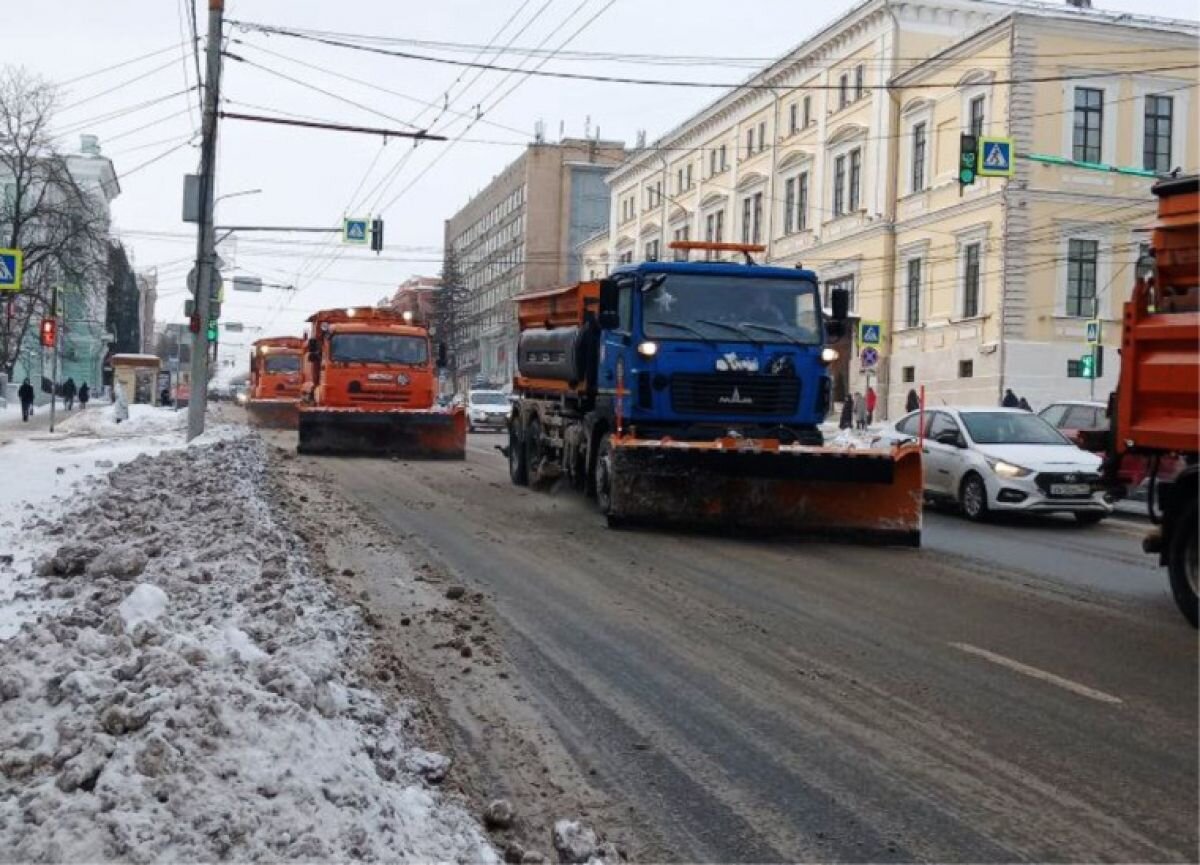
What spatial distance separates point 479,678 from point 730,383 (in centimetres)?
731

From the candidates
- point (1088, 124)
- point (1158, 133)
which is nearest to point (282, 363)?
point (1088, 124)

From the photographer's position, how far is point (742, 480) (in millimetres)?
12812

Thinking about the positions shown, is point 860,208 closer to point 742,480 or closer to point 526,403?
point 526,403

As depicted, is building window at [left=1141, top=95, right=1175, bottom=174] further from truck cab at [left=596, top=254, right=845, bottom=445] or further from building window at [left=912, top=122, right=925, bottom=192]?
truck cab at [left=596, top=254, right=845, bottom=445]

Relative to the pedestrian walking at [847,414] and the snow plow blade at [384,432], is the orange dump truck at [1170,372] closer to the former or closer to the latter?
the snow plow blade at [384,432]

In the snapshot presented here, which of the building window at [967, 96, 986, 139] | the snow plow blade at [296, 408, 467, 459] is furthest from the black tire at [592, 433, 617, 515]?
the building window at [967, 96, 986, 139]

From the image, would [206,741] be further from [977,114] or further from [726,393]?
[977,114]

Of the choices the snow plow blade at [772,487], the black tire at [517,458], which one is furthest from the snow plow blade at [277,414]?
the snow plow blade at [772,487]

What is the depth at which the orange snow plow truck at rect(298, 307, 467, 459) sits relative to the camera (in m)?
24.0

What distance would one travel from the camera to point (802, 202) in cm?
5716

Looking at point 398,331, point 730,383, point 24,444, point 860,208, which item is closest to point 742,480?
point 730,383

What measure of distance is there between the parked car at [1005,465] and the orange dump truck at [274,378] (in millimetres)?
24071

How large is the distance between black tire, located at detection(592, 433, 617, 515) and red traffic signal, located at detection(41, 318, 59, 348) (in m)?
18.7

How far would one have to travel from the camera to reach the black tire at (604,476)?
1301cm
